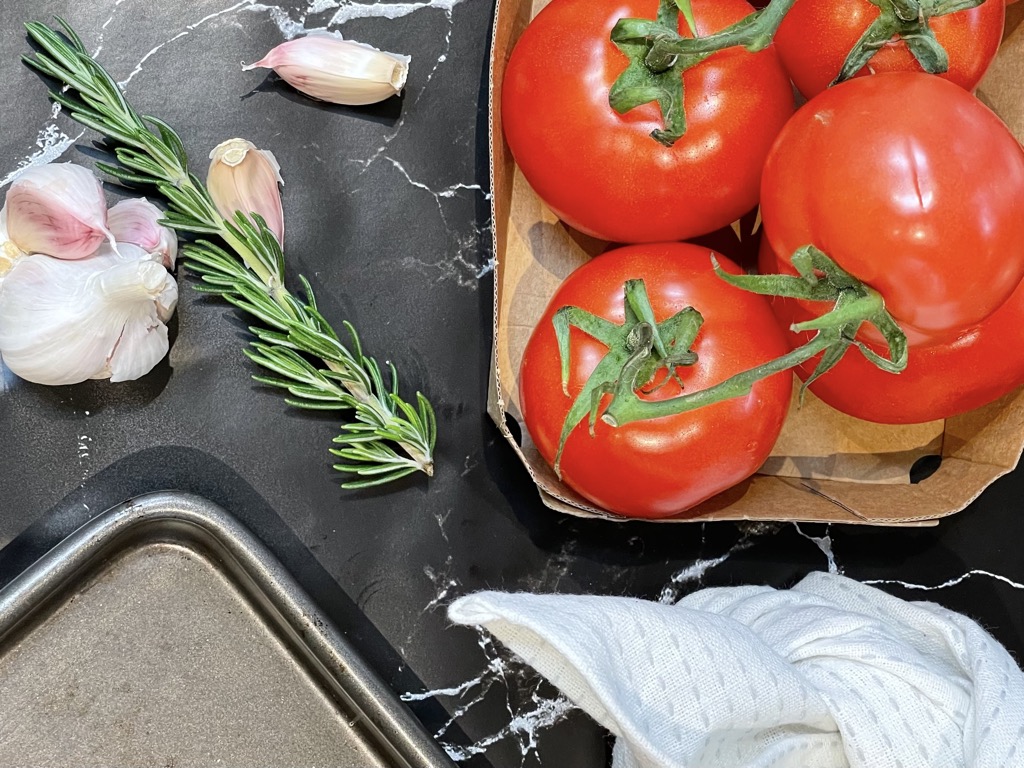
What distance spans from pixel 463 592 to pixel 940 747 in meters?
0.34

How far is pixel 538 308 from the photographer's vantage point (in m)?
0.67

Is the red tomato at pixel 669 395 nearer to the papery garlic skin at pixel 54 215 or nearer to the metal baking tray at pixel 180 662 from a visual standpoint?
the metal baking tray at pixel 180 662

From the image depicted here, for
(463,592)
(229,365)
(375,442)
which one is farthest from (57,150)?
(463,592)

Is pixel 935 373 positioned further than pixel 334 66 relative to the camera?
No

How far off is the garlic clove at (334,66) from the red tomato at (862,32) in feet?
0.95

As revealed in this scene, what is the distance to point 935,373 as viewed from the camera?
578 mm

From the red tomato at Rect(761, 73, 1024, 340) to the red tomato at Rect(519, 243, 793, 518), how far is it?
8cm

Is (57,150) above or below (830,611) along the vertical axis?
above

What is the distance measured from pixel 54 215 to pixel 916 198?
535mm

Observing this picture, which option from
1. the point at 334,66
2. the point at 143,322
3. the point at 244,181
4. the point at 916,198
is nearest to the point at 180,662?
the point at 143,322

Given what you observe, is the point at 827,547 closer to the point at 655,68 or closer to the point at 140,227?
the point at 655,68

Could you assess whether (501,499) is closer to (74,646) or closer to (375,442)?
(375,442)

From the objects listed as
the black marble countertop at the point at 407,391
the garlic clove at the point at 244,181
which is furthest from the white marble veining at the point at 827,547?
the garlic clove at the point at 244,181

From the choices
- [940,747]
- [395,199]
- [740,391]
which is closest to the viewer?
[740,391]
